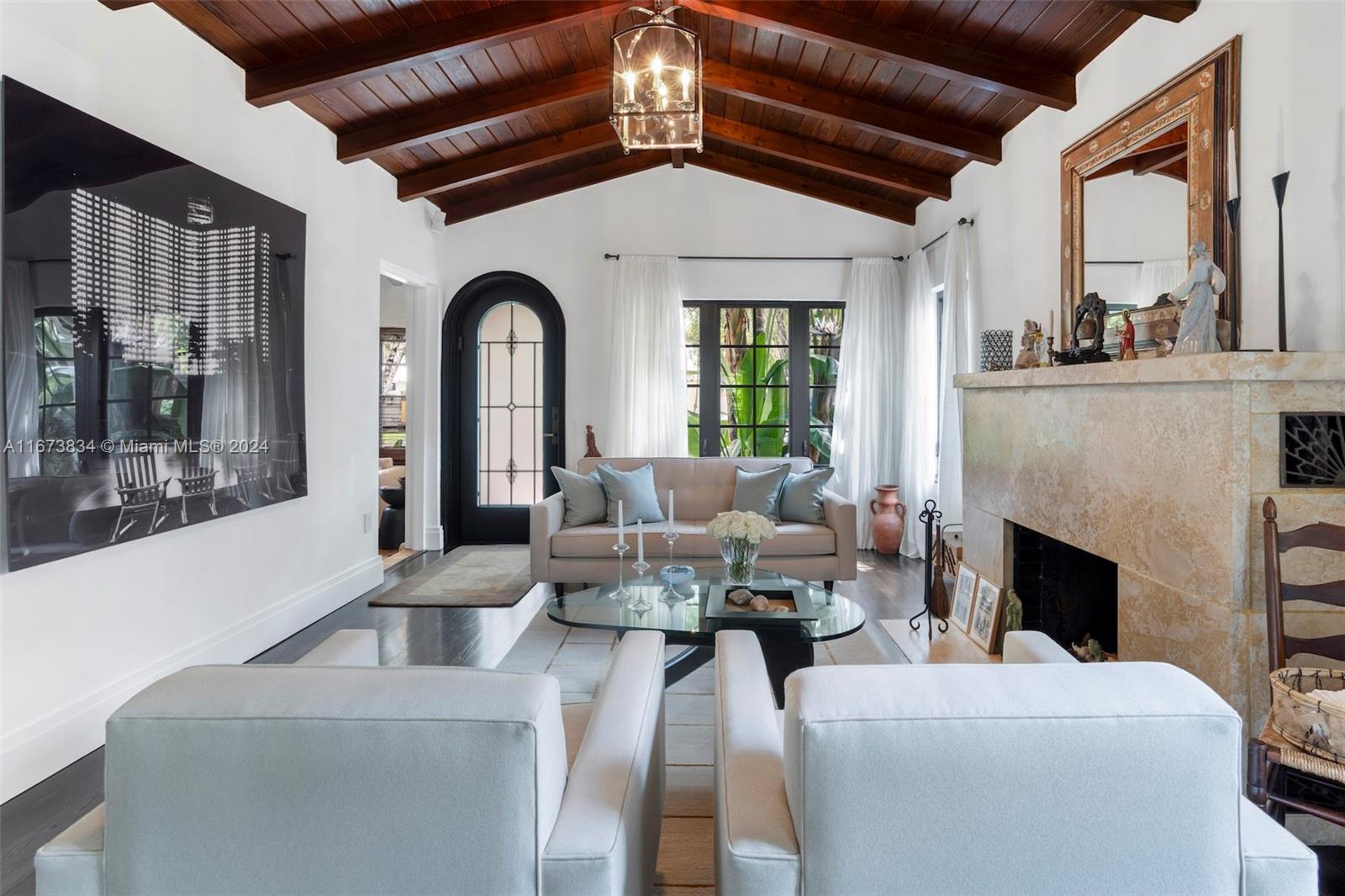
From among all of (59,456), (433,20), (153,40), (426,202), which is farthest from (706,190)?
(59,456)

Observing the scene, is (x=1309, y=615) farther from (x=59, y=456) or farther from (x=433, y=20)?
(x=433, y=20)

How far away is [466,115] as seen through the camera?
4539 mm

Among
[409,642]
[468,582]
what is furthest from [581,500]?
[409,642]

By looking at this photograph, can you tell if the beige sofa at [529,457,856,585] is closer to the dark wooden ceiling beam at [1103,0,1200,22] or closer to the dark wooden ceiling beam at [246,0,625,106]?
the dark wooden ceiling beam at [246,0,625,106]

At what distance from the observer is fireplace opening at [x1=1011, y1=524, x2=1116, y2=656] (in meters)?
3.37

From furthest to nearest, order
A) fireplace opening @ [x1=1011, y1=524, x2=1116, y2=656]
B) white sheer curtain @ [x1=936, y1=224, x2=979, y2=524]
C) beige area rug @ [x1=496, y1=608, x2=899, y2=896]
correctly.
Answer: white sheer curtain @ [x1=936, y1=224, x2=979, y2=524]
fireplace opening @ [x1=1011, y1=524, x2=1116, y2=656]
beige area rug @ [x1=496, y1=608, x2=899, y2=896]

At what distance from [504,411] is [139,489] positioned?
12.7ft

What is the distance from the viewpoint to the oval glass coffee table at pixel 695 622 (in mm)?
2879

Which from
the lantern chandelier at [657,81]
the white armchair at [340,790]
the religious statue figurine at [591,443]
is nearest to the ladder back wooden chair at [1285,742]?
the white armchair at [340,790]

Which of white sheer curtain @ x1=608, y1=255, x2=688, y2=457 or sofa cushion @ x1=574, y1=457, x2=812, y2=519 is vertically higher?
white sheer curtain @ x1=608, y1=255, x2=688, y2=457

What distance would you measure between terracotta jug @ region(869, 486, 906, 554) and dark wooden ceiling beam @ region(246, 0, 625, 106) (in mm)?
4097

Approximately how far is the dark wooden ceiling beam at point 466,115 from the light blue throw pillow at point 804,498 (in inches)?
104

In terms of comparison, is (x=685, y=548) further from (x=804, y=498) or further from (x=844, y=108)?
(x=844, y=108)

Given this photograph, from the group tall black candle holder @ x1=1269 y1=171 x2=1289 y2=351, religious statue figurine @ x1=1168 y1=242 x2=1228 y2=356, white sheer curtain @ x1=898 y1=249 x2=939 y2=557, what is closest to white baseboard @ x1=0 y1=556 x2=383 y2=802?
religious statue figurine @ x1=1168 y1=242 x2=1228 y2=356
